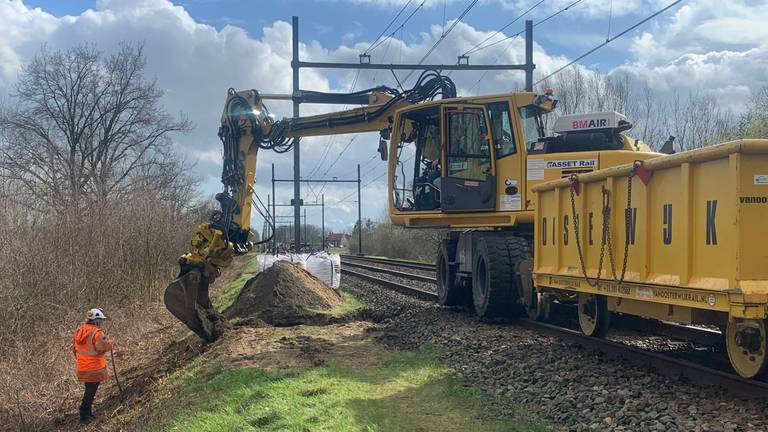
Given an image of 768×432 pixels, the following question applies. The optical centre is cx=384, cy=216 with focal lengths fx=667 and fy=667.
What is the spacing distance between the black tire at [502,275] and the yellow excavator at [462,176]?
Answer: 0.02m

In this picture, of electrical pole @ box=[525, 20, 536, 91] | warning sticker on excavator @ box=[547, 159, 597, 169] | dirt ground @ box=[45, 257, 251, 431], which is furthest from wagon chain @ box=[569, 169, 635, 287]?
electrical pole @ box=[525, 20, 536, 91]

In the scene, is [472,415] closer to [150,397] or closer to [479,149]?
[150,397]

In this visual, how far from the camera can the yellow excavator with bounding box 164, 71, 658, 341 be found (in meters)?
10.3

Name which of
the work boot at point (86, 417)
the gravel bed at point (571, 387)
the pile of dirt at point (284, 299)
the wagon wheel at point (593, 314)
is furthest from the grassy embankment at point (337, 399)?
the pile of dirt at point (284, 299)

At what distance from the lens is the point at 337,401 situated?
260 inches

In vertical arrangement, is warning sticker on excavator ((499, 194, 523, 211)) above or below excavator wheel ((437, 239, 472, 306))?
above

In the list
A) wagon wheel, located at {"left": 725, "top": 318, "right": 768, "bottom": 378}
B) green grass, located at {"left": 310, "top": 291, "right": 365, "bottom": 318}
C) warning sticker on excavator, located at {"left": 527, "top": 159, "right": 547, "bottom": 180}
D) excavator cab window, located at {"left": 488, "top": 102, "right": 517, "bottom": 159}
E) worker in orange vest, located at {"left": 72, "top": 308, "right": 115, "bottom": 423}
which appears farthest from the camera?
green grass, located at {"left": 310, "top": 291, "right": 365, "bottom": 318}

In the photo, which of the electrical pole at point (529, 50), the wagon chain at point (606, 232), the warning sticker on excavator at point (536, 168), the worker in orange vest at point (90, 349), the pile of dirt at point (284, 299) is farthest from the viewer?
the electrical pole at point (529, 50)

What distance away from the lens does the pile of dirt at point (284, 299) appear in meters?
12.6

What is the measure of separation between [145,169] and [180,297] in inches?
973

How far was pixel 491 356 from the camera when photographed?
8039 mm

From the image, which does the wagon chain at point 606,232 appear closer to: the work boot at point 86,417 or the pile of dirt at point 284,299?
the pile of dirt at point 284,299

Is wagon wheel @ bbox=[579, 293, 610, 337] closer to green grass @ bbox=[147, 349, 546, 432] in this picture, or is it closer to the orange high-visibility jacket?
green grass @ bbox=[147, 349, 546, 432]

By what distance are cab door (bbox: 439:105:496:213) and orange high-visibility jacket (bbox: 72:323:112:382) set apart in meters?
5.66
